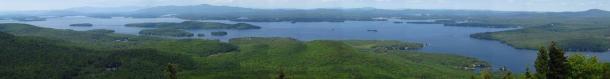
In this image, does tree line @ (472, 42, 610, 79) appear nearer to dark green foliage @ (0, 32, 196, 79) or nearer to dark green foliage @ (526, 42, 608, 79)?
dark green foliage @ (526, 42, 608, 79)

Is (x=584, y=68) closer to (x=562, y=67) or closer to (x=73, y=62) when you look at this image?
(x=562, y=67)

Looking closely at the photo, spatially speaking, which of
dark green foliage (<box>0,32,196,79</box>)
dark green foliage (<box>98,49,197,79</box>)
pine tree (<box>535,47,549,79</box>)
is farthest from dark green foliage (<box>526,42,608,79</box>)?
dark green foliage (<box>0,32,196,79</box>)

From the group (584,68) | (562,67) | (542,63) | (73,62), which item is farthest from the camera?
(73,62)

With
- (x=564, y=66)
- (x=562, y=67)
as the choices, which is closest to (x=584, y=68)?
(x=564, y=66)

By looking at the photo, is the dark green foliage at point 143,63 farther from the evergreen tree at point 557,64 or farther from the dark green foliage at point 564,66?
the evergreen tree at point 557,64

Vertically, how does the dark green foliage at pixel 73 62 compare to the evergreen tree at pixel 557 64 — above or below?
below

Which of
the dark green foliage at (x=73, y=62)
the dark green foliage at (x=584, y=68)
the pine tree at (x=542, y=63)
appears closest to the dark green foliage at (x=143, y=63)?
the dark green foliage at (x=73, y=62)
